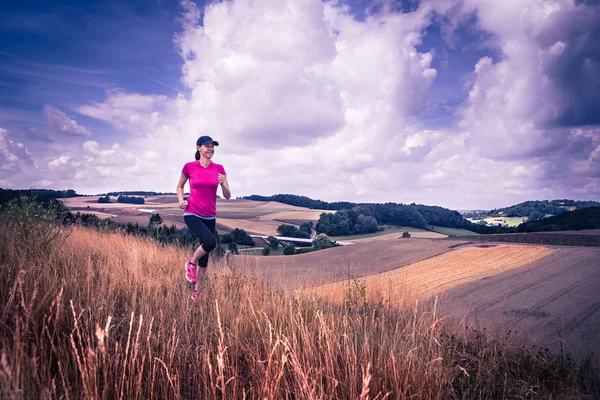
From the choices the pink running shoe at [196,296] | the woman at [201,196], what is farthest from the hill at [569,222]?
the pink running shoe at [196,296]

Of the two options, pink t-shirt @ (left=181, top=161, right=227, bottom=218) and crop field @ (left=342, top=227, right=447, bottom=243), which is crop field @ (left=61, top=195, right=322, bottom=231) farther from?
pink t-shirt @ (left=181, top=161, right=227, bottom=218)

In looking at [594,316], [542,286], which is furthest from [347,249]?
[594,316]

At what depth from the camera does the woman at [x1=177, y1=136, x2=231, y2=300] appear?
619 centimetres

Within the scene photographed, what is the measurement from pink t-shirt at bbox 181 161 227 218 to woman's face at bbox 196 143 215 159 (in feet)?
0.76

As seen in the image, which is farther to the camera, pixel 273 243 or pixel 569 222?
pixel 273 243

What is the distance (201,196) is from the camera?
6.27 meters

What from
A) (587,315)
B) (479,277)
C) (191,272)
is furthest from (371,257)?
(191,272)

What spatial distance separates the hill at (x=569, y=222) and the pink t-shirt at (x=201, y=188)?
3736 centimetres

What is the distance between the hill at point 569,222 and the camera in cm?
3294

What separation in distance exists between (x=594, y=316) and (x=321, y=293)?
6.47 metres

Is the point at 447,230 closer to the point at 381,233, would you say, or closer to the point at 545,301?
the point at 381,233

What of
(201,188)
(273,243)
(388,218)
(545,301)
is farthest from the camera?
(388,218)

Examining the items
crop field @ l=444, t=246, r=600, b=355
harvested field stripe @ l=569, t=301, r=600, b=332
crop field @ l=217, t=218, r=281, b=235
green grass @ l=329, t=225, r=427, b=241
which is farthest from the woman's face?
green grass @ l=329, t=225, r=427, b=241

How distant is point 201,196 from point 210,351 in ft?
10.7
